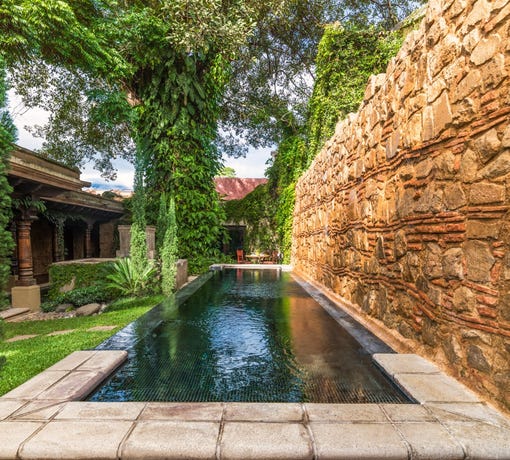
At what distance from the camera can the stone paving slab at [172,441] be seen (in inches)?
69.6

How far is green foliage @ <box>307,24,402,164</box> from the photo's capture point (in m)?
10.4

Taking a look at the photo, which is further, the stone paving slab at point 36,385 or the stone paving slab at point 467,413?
the stone paving slab at point 36,385

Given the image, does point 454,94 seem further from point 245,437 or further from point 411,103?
point 245,437

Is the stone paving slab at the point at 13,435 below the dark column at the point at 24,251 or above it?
below

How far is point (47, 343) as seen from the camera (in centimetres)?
407

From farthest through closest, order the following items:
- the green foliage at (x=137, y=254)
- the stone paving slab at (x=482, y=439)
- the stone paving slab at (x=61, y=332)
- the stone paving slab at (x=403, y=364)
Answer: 1. the green foliage at (x=137, y=254)
2. the stone paving slab at (x=61, y=332)
3. the stone paving slab at (x=403, y=364)
4. the stone paving slab at (x=482, y=439)

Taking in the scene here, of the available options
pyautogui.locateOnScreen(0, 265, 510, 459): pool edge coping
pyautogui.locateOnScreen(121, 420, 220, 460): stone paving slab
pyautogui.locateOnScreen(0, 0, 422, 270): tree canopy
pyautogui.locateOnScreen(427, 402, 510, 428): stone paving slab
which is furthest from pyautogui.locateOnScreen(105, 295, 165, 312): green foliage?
pyautogui.locateOnScreen(427, 402, 510, 428): stone paving slab

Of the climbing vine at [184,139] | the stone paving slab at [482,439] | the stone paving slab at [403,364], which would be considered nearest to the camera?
the stone paving slab at [482,439]

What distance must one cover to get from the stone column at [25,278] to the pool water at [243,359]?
16.3 ft

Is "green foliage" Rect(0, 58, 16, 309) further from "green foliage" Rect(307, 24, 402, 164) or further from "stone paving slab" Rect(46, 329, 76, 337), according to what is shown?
"green foliage" Rect(307, 24, 402, 164)

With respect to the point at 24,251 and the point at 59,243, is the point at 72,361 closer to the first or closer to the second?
the point at 24,251

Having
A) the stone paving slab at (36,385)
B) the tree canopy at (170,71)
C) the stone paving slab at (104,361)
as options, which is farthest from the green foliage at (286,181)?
the stone paving slab at (36,385)

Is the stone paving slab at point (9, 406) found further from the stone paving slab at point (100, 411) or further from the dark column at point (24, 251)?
the dark column at point (24, 251)

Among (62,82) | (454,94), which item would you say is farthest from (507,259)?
(62,82)
